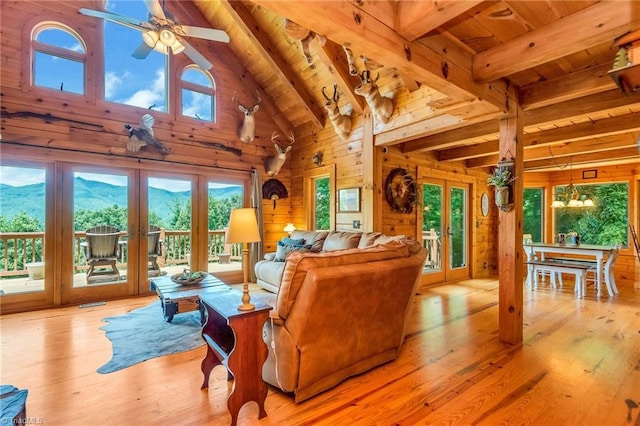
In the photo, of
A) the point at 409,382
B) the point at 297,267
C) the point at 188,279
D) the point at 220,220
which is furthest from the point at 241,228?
the point at 220,220

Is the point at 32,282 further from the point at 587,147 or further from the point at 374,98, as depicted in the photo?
the point at 587,147

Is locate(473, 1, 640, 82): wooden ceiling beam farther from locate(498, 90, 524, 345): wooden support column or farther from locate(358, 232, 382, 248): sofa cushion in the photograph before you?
locate(358, 232, 382, 248): sofa cushion

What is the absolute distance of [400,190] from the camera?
5246mm

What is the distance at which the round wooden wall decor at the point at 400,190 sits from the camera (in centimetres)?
509

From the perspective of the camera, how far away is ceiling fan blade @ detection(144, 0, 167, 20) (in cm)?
→ 326

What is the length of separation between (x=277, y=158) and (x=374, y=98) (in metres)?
2.48

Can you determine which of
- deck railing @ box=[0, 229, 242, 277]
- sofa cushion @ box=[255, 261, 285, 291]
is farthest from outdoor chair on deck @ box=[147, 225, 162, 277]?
sofa cushion @ box=[255, 261, 285, 291]

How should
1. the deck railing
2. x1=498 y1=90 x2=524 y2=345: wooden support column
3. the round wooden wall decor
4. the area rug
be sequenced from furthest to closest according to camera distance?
the round wooden wall decor
the deck railing
x1=498 y1=90 x2=524 y2=345: wooden support column
the area rug

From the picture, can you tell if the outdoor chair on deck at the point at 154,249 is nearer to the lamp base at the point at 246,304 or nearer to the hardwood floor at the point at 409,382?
the hardwood floor at the point at 409,382

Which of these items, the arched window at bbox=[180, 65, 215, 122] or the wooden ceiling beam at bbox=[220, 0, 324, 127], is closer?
the wooden ceiling beam at bbox=[220, 0, 324, 127]

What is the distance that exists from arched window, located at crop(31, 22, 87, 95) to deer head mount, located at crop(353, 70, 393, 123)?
4.22 meters

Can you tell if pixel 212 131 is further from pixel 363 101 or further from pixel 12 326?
pixel 12 326

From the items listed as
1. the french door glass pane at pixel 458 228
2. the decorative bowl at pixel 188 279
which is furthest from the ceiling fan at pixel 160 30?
the french door glass pane at pixel 458 228

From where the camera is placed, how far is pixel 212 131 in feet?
19.0
